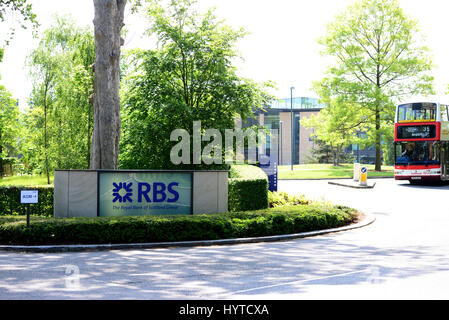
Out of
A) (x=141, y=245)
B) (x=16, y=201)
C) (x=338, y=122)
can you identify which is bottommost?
(x=141, y=245)

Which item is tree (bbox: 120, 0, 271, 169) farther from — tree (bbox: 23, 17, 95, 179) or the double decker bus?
the double decker bus

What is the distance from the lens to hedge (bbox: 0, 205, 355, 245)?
10609mm

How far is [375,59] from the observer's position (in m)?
42.5

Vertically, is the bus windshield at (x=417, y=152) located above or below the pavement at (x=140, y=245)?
above

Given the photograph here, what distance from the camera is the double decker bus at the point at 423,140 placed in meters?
26.8

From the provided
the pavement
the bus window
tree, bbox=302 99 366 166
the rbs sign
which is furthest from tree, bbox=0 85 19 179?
the pavement

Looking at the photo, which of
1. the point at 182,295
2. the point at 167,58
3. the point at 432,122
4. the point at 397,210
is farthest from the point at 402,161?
the point at 182,295

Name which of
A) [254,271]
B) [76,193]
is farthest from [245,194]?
[254,271]

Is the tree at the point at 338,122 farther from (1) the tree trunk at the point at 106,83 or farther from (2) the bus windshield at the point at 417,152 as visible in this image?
(1) the tree trunk at the point at 106,83

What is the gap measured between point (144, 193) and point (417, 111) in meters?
19.3

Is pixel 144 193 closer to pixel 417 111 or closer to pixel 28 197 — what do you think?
pixel 28 197

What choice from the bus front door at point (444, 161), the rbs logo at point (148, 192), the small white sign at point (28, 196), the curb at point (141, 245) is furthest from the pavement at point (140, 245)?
the bus front door at point (444, 161)

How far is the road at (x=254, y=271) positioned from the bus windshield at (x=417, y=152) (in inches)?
654

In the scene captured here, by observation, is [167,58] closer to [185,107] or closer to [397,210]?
[185,107]
